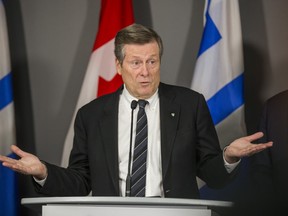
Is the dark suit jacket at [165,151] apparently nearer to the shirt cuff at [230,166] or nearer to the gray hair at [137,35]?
the shirt cuff at [230,166]

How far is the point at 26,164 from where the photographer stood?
1927mm

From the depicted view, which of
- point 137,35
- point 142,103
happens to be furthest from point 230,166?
point 137,35

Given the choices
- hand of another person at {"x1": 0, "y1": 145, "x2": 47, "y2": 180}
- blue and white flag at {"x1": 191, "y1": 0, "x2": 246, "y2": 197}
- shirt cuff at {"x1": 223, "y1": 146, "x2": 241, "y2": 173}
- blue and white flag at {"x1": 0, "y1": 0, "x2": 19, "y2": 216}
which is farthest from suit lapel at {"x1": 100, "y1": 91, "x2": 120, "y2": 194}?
blue and white flag at {"x1": 0, "y1": 0, "x2": 19, "y2": 216}

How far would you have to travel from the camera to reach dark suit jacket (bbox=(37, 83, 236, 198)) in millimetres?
2266

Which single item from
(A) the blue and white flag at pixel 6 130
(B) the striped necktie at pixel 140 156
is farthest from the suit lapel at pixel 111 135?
(A) the blue and white flag at pixel 6 130

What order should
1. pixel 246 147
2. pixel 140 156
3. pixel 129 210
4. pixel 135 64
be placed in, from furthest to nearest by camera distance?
1. pixel 135 64
2. pixel 140 156
3. pixel 246 147
4. pixel 129 210

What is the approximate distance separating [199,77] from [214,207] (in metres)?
2.13

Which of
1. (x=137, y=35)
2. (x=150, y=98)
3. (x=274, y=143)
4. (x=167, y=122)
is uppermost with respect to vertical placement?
(x=137, y=35)

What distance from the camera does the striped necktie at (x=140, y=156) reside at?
217cm

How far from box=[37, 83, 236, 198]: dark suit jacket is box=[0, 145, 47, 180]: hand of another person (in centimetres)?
10

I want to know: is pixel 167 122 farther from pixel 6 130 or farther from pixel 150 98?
pixel 6 130

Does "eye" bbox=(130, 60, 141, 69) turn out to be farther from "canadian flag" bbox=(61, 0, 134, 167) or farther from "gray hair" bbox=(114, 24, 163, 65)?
"canadian flag" bbox=(61, 0, 134, 167)

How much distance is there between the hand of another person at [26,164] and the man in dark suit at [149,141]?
0.26ft

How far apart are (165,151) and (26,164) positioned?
27.0 inches
